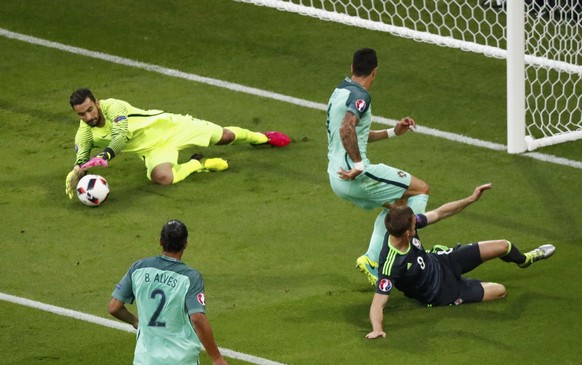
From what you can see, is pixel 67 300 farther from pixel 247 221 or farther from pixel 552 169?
pixel 552 169

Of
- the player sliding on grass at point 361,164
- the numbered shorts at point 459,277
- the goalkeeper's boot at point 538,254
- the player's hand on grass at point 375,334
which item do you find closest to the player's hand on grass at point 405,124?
→ the player sliding on grass at point 361,164

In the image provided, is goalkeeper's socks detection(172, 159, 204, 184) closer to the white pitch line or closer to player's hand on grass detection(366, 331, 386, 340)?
the white pitch line

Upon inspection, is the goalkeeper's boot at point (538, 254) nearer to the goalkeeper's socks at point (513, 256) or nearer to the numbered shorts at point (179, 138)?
the goalkeeper's socks at point (513, 256)

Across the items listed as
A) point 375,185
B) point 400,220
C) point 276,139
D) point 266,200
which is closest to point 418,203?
point 375,185

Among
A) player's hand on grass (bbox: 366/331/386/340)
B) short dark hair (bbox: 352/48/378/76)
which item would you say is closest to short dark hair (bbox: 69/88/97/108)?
short dark hair (bbox: 352/48/378/76)

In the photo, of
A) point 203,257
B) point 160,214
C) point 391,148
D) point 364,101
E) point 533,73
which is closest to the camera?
point 364,101

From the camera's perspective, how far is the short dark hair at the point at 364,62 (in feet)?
39.6

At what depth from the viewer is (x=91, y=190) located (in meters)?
14.2

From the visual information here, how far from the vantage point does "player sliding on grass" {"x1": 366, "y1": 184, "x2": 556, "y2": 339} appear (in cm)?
1141

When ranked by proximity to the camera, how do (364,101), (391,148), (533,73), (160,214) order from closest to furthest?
1. (364,101)
2. (160,214)
3. (391,148)
4. (533,73)

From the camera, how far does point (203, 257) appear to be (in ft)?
43.4

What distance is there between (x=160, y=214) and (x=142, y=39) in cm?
512

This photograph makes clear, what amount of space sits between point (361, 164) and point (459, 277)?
1.23 m

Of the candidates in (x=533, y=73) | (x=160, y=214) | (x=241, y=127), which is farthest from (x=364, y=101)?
(x=533, y=73)
